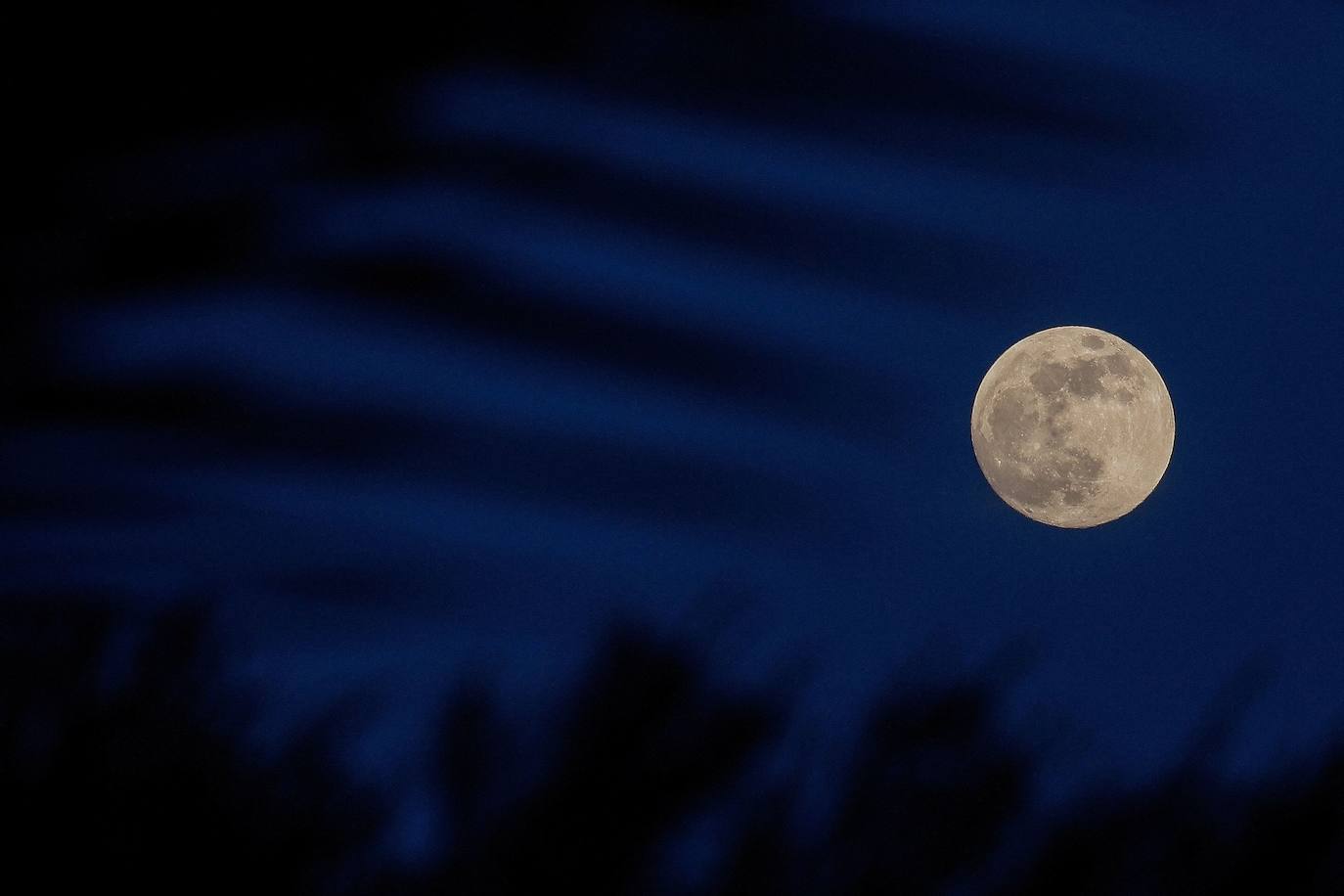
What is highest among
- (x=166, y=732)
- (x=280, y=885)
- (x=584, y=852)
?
(x=166, y=732)

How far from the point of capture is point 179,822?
189 inches

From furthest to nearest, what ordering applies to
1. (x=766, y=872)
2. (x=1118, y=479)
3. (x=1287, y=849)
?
(x=1287, y=849)
(x=766, y=872)
(x=1118, y=479)

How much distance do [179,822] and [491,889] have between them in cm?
137

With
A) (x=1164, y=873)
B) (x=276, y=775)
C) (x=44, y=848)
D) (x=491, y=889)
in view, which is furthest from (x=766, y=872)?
(x=44, y=848)

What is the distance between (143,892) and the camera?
4.70 metres

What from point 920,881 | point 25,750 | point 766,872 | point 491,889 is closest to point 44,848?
point 25,750

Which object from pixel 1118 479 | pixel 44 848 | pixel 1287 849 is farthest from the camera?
pixel 1287 849

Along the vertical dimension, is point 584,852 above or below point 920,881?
above

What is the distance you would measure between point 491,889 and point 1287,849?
149 inches

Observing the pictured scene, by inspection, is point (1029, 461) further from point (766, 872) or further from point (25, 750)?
point (25, 750)

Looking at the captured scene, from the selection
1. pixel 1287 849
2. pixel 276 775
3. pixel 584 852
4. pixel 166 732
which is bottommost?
pixel 1287 849

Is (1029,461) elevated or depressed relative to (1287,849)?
elevated

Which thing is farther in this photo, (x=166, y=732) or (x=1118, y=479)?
(x=166, y=732)

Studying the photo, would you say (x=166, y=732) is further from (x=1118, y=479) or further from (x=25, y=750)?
(x=1118, y=479)
